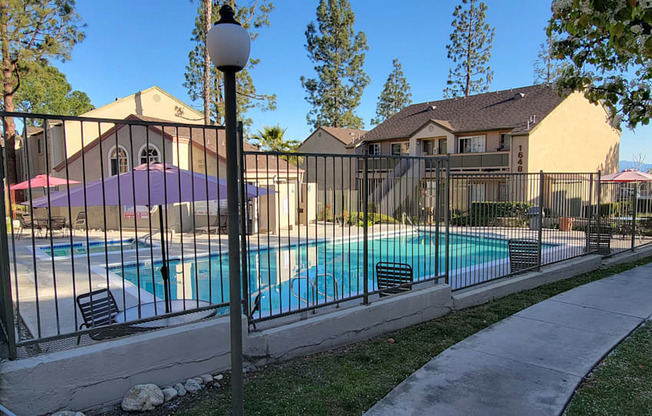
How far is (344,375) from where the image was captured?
13.9 ft

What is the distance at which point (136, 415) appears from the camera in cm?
344

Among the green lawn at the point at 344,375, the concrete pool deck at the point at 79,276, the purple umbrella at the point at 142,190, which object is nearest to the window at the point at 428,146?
the concrete pool deck at the point at 79,276

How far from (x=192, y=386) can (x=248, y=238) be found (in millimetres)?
1498

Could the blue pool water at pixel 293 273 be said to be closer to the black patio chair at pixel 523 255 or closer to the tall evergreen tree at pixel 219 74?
the black patio chair at pixel 523 255

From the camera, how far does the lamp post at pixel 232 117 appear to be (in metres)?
2.69

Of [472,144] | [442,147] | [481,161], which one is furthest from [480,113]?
[481,161]

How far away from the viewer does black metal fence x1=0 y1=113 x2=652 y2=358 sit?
4070mm

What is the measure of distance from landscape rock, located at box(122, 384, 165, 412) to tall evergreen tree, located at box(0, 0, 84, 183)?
21.8m

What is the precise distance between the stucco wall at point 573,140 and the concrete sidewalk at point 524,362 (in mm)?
20371

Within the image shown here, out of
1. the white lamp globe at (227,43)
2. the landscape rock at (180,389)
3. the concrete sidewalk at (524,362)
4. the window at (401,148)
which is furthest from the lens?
the window at (401,148)

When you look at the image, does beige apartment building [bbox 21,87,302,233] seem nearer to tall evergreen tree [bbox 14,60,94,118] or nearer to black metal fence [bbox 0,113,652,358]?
black metal fence [bbox 0,113,652,358]

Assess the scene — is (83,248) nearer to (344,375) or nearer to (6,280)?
(6,280)

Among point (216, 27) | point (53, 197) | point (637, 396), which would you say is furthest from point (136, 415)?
point (637, 396)

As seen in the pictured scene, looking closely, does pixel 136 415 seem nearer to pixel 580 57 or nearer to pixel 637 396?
pixel 637 396
